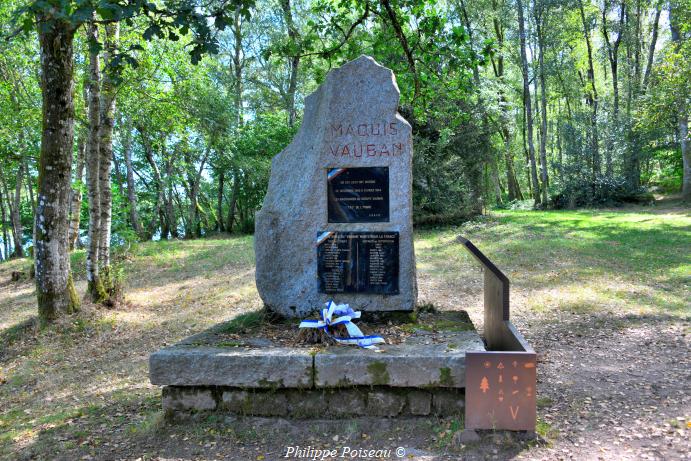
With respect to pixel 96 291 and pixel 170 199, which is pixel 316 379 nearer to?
→ pixel 96 291

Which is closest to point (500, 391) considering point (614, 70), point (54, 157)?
point (54, 157)

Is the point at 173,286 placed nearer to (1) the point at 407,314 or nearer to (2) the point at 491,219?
(1) the point at 407,314

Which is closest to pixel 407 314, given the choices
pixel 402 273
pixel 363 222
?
pixel 402 273

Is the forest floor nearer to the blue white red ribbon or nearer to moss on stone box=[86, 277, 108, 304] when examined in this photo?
moss on stone box=[86, 277, 108, 304]

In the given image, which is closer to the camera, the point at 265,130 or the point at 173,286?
the point at 173,286

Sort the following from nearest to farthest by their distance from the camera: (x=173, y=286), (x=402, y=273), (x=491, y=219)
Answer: (x=402, y=273), (x=173, y=286), (x=491, y=219)

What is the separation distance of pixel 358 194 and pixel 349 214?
0.24 m

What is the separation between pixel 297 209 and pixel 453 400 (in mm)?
2496

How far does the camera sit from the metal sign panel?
11.8 ft

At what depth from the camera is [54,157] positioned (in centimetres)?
747

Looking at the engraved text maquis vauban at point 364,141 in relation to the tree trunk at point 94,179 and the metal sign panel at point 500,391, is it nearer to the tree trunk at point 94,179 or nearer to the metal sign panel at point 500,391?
the metal sign panel at point 500,391

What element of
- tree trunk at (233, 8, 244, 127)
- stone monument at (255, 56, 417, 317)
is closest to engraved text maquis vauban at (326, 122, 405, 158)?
stone monument at (255, 56, 417, 317)

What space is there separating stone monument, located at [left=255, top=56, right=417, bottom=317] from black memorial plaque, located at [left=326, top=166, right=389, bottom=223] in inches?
0.4

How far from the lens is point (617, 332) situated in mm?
6637
